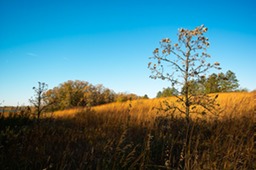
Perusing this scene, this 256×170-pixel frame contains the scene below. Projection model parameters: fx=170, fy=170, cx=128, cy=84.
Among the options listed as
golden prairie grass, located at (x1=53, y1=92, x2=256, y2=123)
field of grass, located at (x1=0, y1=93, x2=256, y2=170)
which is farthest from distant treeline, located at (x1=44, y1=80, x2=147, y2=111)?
field of grass, located at (x1=0, y1=93, x2=256, y2=170)

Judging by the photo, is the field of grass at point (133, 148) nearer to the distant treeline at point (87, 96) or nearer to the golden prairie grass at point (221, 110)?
the golden prairie grass at point (221, 110)

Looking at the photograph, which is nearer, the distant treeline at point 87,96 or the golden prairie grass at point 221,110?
the golden prairie grass at point 221,110

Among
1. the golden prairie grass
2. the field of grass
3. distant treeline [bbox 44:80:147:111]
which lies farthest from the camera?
distant treeline [bbox 44:80:147:111]

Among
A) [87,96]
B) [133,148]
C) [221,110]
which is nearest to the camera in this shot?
[133,148]

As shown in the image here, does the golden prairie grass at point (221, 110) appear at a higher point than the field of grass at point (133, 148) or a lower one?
higher

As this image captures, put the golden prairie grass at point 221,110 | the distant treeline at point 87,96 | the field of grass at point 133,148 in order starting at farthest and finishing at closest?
the distant treeline at point 87,96 → the golden prairie grass at point 221,110 → the field of grass at point 133,148

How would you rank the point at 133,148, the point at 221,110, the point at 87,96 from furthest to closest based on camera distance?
the point at 87,96 < the point at 221,110 < the point at 133,148

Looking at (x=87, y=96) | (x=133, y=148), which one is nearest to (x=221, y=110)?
(x=133, y=148)

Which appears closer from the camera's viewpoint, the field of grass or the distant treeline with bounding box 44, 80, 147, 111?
the field of grass

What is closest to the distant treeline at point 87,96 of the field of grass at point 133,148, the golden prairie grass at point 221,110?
the golden prairie grass at point 221,110

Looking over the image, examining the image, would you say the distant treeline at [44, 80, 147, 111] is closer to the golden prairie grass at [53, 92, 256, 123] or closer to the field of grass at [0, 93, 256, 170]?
the golden prairie grass at [53, 92, 256, 123]

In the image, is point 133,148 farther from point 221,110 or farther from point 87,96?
point 87,96

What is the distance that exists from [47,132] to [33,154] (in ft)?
4.78

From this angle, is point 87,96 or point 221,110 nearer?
point 221,110
